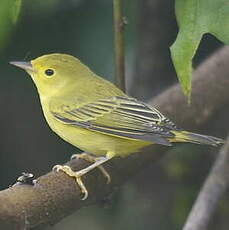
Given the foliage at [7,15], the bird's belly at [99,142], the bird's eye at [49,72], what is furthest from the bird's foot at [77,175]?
the bird's eye at [49,72]

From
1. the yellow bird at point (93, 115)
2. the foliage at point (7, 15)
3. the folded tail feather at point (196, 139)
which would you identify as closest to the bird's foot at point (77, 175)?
the yellow bird at point (93, 115)

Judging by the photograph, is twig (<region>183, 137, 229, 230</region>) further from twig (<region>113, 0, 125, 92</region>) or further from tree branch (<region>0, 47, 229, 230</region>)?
twig (<region>113, 0, 125, 92</region>)

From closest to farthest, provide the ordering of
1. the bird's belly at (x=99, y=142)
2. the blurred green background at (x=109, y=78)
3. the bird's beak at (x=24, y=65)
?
the bird's belly at (x=99, y=142)
the bird's beak at (x=24, y=65)
the blurred green background at (x=109, y=78)

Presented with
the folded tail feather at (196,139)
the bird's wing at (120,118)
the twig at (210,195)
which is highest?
the bird's wing at (120,118)

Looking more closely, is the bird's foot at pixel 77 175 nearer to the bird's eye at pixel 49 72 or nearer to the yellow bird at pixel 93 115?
the yellow bird at pixel 93 115

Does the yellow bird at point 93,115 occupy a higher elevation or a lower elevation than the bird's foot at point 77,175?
higher

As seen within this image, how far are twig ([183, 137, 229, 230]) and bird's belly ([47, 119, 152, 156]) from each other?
1.45 feet

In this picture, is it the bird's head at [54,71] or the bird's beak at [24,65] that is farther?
the bird's head at [54,71]

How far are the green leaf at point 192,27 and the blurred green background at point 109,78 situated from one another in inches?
63.9

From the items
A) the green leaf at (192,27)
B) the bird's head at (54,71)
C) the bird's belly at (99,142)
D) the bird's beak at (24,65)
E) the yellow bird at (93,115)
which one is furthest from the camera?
the bird's head at (54,71)

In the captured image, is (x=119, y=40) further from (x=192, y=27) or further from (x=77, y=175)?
(x=192, y=27)

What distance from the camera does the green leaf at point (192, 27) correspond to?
3.14 m

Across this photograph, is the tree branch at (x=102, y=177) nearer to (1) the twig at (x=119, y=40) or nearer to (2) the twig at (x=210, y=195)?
(2) the twig at (x=210, y=195)

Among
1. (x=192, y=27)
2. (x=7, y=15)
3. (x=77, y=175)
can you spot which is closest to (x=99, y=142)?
(x=77, y=175)
